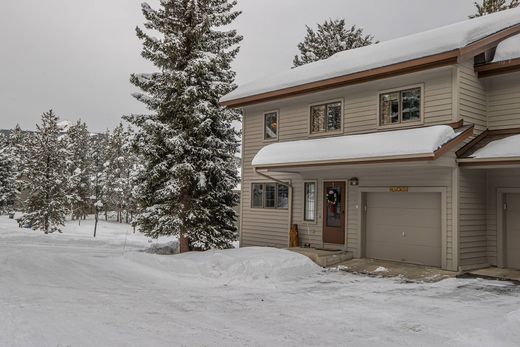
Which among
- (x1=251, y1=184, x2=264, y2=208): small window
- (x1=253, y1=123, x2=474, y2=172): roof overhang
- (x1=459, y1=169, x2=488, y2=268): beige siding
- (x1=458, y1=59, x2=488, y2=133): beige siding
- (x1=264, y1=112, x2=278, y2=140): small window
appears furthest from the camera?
(x1=251, y1=184, x2=264, y2=208): small window

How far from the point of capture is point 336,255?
13219 millimetres

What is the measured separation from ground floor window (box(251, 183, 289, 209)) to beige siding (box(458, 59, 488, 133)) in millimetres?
6640

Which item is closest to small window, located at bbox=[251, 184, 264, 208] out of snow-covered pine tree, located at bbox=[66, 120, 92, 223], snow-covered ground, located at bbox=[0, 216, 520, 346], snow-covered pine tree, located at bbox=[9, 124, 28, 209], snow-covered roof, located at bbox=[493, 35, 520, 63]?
snow-covered ground, located at bbox=[0, 216, 520, 346]

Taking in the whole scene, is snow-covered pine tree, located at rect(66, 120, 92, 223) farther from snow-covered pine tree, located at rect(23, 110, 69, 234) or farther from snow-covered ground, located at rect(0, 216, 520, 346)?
snow-covered ground, located at rect(0, 216, 520, 346)

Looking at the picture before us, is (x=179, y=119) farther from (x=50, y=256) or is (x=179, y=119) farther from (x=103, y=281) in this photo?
(x=103, y=281)

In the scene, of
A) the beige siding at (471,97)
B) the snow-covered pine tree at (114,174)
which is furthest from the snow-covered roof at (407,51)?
the snow-covered pine tree at (114,174)

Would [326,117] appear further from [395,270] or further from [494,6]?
[494,6]

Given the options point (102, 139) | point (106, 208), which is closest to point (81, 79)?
point (102, 139)

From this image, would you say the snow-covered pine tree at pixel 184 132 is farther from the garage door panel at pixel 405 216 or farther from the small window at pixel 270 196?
the garage door panel at pixel 405 216

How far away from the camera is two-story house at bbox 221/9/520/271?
11312 millimetres

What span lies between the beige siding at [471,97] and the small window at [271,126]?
695cm

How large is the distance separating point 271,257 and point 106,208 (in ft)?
153

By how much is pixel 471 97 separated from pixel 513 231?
3766mm

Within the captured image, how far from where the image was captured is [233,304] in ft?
26.5
